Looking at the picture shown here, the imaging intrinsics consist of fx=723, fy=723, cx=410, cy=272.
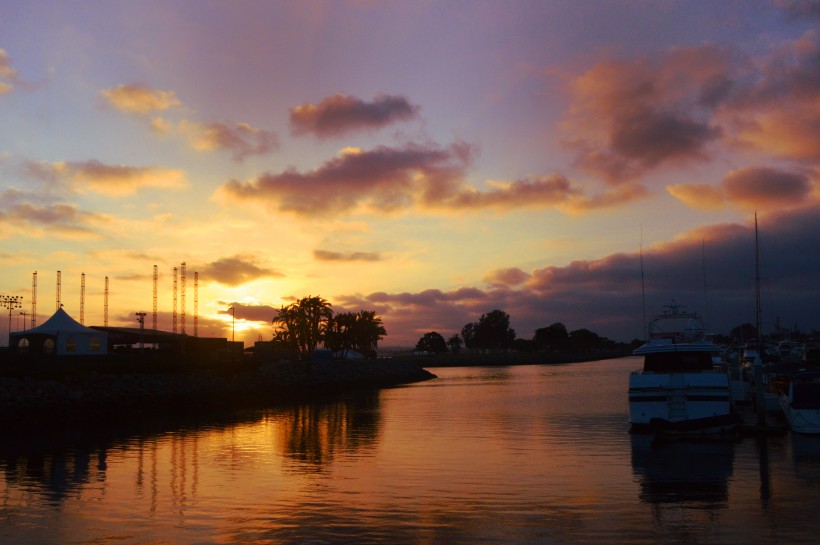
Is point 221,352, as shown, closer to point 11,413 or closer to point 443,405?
point 443,405

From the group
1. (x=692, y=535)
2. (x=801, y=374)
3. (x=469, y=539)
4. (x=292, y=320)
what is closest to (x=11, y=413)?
(x=469, y=539)

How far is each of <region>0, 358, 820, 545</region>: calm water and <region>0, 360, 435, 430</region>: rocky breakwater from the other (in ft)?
22.0

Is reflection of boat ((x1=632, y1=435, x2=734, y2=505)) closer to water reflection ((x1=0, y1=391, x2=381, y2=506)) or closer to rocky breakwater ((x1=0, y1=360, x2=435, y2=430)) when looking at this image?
water reflection ((x1=0, y1=391, x2=381, y2=506))

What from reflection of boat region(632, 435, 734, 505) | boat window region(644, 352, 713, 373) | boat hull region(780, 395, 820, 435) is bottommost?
reflection of boat region(632, 435, 734, 505)

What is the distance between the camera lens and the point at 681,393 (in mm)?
36312

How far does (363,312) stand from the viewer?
558 ft

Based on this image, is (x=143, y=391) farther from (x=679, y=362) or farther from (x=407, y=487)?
(x=679, y=362)

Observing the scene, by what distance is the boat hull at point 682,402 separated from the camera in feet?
117

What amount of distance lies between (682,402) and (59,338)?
63.0m

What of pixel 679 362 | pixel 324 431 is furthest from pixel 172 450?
pixel 679 362

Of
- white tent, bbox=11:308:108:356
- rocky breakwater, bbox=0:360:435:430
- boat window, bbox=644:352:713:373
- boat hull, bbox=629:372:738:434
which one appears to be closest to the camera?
boat hull, bbox=629:372:738:434

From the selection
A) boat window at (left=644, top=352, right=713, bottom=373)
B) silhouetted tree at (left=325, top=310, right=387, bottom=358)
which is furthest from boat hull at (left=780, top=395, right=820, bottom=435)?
silhouetted tree at (left=325, top=310, right=387, bottom=358)

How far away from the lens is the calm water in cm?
1856

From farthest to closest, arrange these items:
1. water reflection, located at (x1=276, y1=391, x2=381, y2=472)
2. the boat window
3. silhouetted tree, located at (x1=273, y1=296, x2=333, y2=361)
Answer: silhouetted tree, located at (x1=273, y1=296, x2=333, y2=361), the boat window, water reflection, located at (x1=276, y1=391, x2=381, y2=472)
